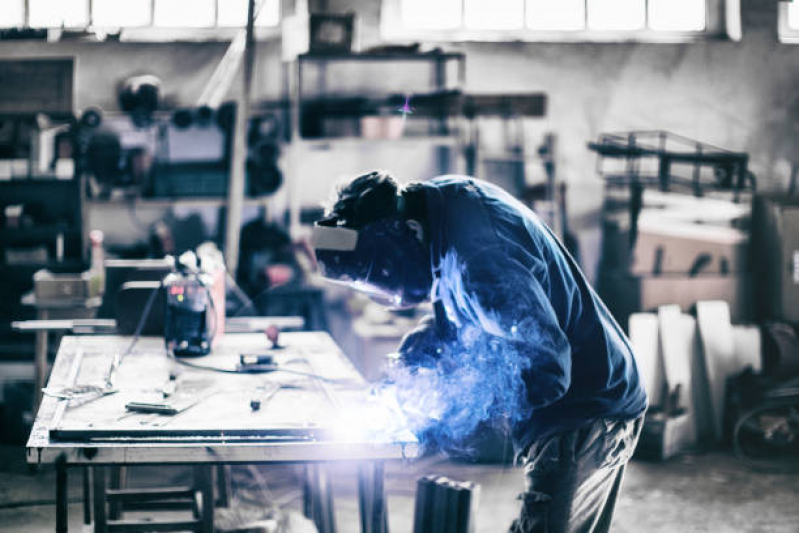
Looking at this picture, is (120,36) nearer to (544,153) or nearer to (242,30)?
(242,30)

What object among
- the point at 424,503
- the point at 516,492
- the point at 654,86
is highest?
the point at 654,86

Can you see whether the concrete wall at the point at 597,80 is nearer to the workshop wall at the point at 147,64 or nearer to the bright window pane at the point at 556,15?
the workshop wall at the point at 147,64

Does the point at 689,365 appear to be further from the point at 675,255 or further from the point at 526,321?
the point at 526,321

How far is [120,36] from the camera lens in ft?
18.0

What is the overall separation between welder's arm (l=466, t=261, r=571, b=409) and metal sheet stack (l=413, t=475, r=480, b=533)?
105 centimetres

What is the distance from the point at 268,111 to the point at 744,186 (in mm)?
2975

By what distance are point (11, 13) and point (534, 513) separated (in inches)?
196

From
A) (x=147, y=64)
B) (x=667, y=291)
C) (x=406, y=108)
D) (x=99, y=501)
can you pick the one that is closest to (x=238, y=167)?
(x=147, y=64)

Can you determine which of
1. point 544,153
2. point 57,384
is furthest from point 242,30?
point 57,384

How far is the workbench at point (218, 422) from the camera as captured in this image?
6.04 feet

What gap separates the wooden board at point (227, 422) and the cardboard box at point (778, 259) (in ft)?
12.5

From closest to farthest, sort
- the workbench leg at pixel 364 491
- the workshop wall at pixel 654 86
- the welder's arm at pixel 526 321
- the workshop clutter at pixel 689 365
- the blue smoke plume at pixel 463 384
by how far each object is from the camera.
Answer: the welder's arm at pixel 526 321 < the blue smoke plume at pixel 463 384 < the workbench leg at pixel 364 491 < the workshop clutter at pixel 689 365 < the workshop wall at pixel 654 86

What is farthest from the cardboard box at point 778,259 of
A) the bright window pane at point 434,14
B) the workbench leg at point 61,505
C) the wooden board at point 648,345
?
the workbench leg at point 61,505

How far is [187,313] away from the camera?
9.30 ft
